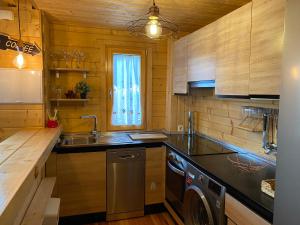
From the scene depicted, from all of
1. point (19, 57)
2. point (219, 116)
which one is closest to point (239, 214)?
point (219, 116)

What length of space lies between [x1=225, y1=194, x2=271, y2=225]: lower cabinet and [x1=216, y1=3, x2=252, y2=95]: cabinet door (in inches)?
30.9

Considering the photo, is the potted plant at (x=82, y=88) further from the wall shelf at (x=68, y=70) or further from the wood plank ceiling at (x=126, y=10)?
the wood plank ceiling at (x=126, y=10)

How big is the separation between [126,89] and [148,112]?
0.44 m

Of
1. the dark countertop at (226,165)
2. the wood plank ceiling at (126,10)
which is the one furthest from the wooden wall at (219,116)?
the wood plank ceiling at (126,10)

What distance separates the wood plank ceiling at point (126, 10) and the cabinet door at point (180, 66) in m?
0.25

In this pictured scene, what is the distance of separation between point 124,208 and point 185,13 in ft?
7.41

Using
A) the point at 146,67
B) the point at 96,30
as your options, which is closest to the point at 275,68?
the point at 146,67

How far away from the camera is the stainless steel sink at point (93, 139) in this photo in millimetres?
2830

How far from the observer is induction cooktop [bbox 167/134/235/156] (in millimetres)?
2409

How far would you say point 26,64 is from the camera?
2.55m

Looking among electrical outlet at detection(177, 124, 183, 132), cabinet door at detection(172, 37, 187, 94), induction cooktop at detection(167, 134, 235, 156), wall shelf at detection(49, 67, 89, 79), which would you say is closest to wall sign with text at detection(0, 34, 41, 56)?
wall shelf at detection(49, 67, 89, 79)

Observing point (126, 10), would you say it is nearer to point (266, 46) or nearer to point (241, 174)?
point (266, 46)

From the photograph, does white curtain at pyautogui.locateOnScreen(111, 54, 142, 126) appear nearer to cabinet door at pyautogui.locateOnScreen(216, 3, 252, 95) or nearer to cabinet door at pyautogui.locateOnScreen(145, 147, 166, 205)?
cabinet door at pyautogui.locateOnScreen(145, 147, 166, 205)

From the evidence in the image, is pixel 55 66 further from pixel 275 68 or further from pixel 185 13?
pixel 275 68
